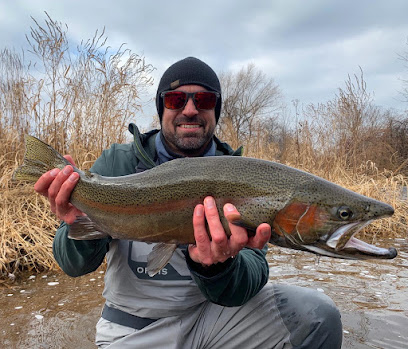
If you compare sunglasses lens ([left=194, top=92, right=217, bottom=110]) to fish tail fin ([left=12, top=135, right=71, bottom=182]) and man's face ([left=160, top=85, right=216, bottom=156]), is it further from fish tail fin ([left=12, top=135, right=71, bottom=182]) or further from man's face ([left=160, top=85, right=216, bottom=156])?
fish tail fin ([left=12, top=135, right=71, bottom=182])

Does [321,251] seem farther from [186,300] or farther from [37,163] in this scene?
[37,163]

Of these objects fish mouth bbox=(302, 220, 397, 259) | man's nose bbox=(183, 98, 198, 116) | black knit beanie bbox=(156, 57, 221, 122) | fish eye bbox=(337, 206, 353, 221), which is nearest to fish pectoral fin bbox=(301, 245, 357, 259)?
fish mouth bbox=(302, 220, 397, 259)

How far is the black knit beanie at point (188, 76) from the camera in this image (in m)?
3.04

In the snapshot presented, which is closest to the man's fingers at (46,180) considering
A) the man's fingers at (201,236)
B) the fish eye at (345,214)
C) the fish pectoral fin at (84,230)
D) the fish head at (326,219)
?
the fish pectoral fin at (84,230)

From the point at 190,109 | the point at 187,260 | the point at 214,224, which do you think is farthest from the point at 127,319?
the point at 190,109

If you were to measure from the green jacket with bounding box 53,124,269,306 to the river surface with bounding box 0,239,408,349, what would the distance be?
3.63ft

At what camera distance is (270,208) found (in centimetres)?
173

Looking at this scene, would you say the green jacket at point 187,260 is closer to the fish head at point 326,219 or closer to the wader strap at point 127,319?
the wader strap at point 127,319

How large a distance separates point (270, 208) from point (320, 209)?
23 cm

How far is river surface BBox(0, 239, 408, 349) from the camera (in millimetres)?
3025

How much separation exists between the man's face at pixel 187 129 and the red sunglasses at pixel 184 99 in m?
0.03

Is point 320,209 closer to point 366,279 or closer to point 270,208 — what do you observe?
point 270,208

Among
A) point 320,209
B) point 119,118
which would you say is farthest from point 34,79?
point 320,209

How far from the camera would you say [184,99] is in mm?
2887
